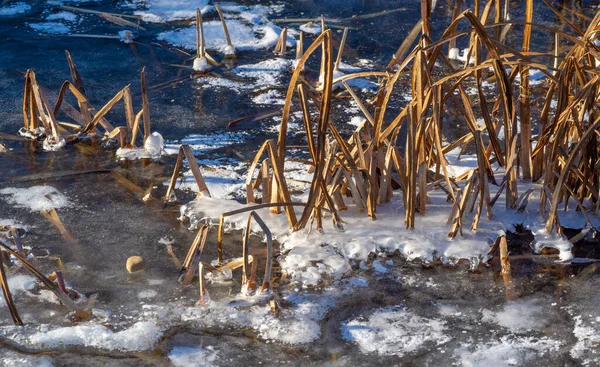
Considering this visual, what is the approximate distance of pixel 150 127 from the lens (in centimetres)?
392

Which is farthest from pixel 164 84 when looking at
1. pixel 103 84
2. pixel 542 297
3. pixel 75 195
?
pixel 542 297

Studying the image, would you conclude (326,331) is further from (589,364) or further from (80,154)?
(80,154)

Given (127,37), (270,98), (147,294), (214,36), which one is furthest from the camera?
(214,36)

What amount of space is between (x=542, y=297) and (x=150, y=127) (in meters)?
2.17

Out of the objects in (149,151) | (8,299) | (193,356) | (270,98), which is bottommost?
(193,356)

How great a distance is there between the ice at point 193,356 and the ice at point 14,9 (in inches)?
155

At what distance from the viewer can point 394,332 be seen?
239 cm

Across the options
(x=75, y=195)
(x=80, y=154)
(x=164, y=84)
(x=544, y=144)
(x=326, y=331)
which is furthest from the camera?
(x=164, y=84)

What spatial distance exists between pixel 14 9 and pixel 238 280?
3.75m

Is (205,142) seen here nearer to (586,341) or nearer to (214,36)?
(214,36)

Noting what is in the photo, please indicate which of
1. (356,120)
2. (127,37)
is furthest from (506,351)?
(127,37)

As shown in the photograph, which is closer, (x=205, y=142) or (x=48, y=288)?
(x=48, y=288)

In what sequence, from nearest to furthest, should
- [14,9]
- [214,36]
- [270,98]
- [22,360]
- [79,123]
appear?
[22,360] < [79,123] < [270,98] < [214,36] < [14,9]

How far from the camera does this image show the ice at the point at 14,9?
546 cm
